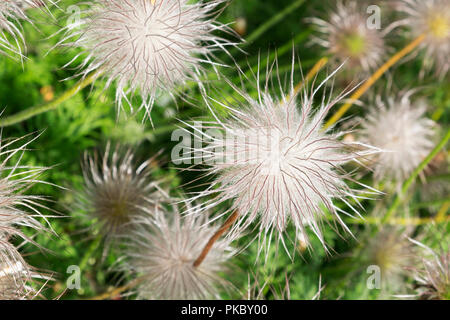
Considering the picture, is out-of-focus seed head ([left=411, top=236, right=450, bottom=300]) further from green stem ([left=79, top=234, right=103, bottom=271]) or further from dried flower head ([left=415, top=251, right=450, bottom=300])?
green stem ([left=79, top=234, right=103, bottom=271])

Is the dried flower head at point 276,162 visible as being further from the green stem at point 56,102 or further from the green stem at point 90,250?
the green stem at point 90,250

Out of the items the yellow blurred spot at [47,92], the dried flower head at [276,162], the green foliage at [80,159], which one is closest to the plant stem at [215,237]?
the dried flower head at [276,162]

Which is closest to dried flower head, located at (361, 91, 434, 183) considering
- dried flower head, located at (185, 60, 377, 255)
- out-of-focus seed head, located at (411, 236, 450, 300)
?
out-of-focus seed head, located at (411, 236, 450, 300)

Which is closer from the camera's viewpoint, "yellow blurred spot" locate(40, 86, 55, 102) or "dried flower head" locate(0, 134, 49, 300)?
"dried flower head" locate(0, 134, 49, 300)
